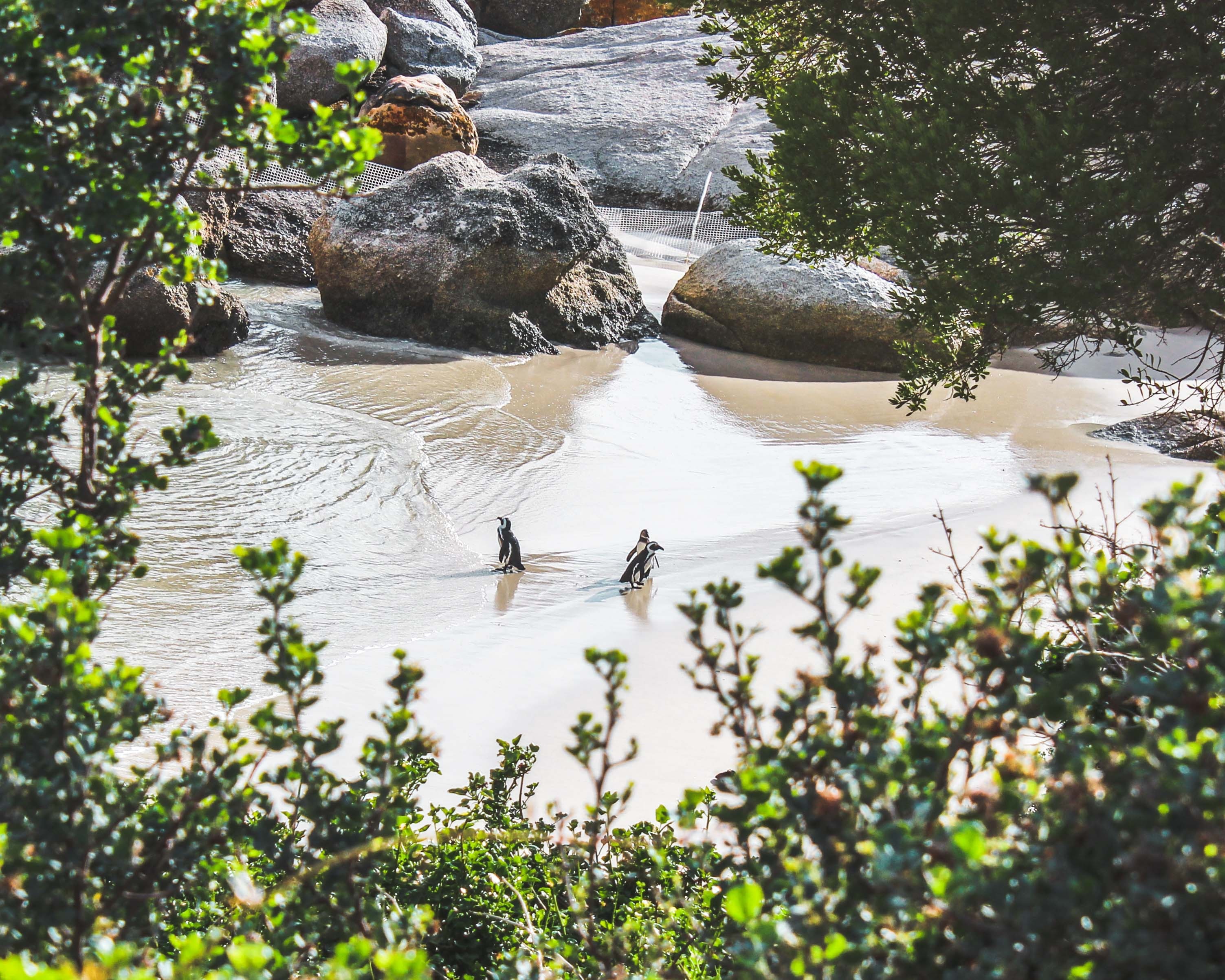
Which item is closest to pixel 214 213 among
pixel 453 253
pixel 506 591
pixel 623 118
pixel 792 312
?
pixel 453 253

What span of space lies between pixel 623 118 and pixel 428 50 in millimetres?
5108

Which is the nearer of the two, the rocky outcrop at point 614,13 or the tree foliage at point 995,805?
the tree foliage at point 995,805

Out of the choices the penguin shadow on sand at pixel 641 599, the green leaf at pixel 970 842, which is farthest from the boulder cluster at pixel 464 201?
the green leaf at pixel 970 842

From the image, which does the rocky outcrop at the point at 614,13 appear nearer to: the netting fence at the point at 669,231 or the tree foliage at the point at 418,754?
the netting fence at the point at 669,231

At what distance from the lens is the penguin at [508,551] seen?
7203 millimetres

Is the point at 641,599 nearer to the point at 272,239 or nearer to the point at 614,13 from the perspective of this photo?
the point at 272,239

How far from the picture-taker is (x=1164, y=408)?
1240 centimetres

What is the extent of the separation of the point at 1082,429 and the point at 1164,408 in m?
1.12

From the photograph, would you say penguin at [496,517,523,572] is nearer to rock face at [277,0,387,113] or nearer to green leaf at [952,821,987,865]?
green leaf at [952,821,987,865]

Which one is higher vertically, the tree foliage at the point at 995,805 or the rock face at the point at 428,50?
the rock face at the point at 428,50

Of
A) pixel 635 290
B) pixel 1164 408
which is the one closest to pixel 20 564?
pixel 1164 408

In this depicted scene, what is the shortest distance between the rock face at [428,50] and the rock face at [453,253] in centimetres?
1189

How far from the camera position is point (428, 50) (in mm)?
25422

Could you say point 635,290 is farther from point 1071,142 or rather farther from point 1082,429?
point 1071,142
